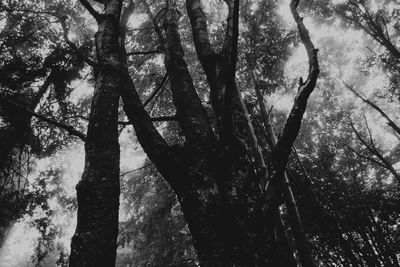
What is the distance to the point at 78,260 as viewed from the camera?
1.79 meters

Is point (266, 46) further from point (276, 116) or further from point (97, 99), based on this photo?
point (97, 99)

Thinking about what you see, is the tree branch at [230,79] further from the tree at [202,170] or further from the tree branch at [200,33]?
the tree branch at [200,33]

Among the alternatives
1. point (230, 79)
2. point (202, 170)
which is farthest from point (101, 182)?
point (230, 79)

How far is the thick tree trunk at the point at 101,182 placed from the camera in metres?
1.86

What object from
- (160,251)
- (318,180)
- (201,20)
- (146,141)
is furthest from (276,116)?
(146,141)

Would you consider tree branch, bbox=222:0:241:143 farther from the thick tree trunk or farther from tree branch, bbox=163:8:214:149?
the thick tree trunk

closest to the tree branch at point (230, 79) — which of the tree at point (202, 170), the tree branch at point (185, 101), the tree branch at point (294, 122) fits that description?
the tree at point (202, 170)

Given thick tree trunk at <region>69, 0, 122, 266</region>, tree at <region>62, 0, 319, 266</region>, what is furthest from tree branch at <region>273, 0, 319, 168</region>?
thick tree trunk at <region>69, 0, 122, 266</region>

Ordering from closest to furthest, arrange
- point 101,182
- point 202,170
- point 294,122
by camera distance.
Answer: point 101,182 → point 294,122 → point 202,170

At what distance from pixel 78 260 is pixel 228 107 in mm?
1594

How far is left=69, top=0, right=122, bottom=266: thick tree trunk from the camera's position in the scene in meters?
1.86

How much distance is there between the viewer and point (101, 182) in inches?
86.4

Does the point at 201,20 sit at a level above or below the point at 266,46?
below

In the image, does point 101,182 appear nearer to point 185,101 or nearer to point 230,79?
point 230,79
